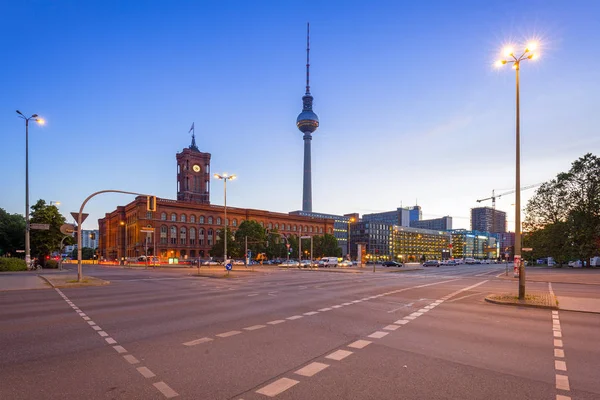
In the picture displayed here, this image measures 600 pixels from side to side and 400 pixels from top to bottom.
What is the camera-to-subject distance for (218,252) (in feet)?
340

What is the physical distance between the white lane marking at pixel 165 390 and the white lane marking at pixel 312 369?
1957mm

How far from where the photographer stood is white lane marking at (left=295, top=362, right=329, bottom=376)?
6.08 meters

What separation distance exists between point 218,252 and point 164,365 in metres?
100

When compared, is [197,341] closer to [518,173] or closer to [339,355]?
[339,355]

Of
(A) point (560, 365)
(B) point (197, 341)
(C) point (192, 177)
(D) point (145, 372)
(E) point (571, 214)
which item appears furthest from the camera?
(C) point (192, 177)

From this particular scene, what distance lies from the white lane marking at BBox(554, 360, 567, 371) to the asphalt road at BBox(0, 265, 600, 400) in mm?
18

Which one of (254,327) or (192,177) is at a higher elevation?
(192,177)

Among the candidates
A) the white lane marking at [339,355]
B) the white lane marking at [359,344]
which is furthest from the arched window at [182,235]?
the white lane marking at [339,355]

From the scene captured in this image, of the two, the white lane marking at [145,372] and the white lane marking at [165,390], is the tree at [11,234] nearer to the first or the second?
the white lane marking at [145,372]

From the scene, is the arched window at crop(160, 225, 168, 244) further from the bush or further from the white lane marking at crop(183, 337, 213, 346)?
the white lane marking at crop(183, 337, 213, 346)

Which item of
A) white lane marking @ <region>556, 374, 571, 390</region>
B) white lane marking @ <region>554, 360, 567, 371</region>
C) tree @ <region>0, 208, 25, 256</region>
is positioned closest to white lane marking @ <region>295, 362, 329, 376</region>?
white lane marking @ <region>556, 374, 571, 390</region>

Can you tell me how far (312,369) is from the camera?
6289 mm

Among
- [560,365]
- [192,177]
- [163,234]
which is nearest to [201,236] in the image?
[163,234]

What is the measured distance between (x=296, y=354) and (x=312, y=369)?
0.99m
